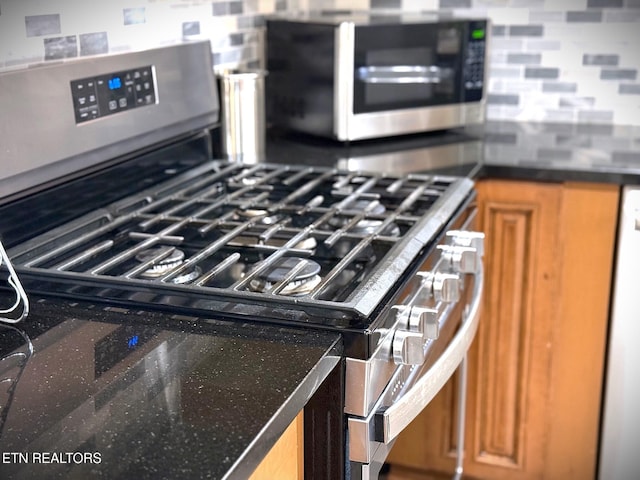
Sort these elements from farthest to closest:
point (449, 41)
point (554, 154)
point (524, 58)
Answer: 1. point (524, 58)
2. point (449, 41)
3. point (554, 154)

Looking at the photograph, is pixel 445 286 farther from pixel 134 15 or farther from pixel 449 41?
pixel 449 41

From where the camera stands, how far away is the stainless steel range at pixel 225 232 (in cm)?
99

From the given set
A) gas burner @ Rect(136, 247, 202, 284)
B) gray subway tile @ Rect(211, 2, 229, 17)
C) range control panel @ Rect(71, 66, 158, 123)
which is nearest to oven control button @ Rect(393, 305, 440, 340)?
gas burner @ Rect(136, 247, 202, 284)

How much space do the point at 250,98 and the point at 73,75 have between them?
1.88ft

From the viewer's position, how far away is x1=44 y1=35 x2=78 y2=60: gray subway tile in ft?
4.48

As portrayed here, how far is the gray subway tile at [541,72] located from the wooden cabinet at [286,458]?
1601 mm

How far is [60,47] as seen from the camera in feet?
4.59

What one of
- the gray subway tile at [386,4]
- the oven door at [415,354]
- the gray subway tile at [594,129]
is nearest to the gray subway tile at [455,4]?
the gray subway tile at [386,4]

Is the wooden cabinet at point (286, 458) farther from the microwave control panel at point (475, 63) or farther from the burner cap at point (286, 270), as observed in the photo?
the microwave control panel at point (475, 63)

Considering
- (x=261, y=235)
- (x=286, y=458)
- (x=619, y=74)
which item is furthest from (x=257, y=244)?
(x=619, y=74)

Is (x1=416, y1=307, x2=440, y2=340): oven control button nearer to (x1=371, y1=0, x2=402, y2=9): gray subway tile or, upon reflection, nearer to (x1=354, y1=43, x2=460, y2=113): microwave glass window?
(x1=354, y1=43, x2=460, y2=113): microwave glass window

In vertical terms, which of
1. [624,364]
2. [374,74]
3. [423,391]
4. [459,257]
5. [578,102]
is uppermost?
[374,74]

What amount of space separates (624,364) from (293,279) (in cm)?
103

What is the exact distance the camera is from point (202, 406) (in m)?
0.78
